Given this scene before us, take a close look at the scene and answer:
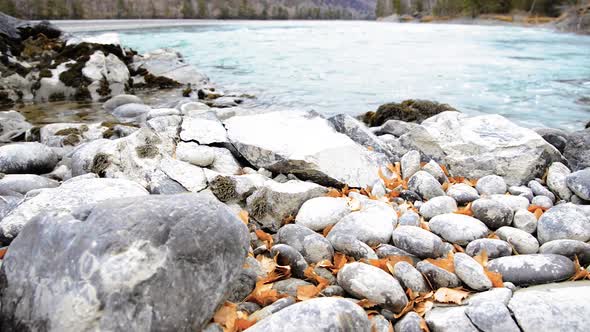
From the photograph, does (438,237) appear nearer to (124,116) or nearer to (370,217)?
(370,217)

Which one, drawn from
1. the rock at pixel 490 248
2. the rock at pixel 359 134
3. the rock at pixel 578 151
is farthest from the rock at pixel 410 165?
the rock at pixel 578 151

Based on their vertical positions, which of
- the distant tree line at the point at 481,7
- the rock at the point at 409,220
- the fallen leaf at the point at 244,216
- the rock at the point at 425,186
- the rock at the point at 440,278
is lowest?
the rock at the point at 440,278

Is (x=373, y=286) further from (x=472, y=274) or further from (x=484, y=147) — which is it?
(x=484, y=147)

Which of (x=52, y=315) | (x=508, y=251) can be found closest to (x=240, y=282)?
(x=52, y=315)

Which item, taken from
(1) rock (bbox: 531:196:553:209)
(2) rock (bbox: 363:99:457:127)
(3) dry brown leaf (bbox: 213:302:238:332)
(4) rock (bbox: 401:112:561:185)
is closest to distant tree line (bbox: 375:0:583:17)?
(2) rock (bbox: 363:99:457:127)

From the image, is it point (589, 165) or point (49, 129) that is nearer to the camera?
point (589, 165)

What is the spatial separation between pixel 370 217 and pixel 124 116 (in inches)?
282

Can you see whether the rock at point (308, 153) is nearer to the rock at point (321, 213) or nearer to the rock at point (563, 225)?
the rock at point (321, 213)

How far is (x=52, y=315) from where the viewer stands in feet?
6.88

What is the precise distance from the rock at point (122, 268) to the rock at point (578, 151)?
4.49m

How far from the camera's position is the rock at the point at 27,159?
4926 millimetres

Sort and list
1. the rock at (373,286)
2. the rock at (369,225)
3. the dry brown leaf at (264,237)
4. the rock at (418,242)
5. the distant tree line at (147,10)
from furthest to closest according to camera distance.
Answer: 1. the distant tree line at (147,10)
2. the dry brown leaf at (264,237)
3. the rock at (369,225)
4. the rock at (418,242)
5. the rock at (373,286)

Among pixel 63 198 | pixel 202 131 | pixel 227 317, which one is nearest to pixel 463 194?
pixel 227 317

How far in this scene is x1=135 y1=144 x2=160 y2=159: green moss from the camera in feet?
15.0
